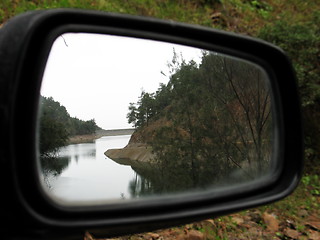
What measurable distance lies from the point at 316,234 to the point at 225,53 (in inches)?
141

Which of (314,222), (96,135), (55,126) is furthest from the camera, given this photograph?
(314,222)

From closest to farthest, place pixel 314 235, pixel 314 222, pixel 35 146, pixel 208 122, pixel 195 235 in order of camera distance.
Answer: pixel 35 146 → pixel 208 122 → pixel 195 235 → pixel 314 235 → pixel 314 222

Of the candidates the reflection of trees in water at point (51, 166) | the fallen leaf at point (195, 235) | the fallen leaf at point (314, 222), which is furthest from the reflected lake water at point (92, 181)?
the fallen leaf at point (314, 222)

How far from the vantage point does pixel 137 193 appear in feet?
3.14

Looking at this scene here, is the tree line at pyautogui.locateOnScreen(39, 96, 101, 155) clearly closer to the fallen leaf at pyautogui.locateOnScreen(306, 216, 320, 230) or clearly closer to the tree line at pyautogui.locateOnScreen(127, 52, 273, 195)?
the tree line at pyautogui.locateOnScreen(127, 52, 273, 195)

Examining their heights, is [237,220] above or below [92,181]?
below

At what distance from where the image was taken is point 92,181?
927mm

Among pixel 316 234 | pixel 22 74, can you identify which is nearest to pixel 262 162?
pixel 22 74

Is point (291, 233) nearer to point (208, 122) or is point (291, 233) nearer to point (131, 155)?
point (208, 122)

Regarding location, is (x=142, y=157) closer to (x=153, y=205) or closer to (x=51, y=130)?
(x=153, y=205)

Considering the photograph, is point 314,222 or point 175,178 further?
point 314,222

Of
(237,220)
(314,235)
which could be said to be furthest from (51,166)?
(314,235)

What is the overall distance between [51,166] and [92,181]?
120mm

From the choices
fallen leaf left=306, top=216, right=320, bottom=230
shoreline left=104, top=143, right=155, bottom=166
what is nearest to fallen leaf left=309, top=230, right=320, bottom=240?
fallen leaf left=306, top=216, right=320, bottom=230
